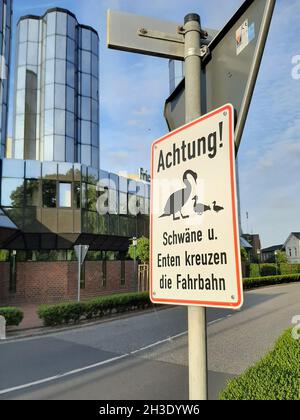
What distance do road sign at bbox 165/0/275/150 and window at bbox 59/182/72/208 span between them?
81.0ft

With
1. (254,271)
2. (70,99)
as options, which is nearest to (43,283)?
(70,99)

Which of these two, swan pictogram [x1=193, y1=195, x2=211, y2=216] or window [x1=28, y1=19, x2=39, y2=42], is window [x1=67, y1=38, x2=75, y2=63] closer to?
window [x1=28, y1=19, x2=39, y2=42]

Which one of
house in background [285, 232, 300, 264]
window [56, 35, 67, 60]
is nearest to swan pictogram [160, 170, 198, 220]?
window [56, 35, 67, 60]

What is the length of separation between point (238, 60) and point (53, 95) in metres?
37.5

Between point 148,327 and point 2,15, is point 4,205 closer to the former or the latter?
point 148,327

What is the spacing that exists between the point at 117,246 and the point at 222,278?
2914 centimetres

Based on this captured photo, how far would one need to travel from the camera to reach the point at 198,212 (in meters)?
1.61

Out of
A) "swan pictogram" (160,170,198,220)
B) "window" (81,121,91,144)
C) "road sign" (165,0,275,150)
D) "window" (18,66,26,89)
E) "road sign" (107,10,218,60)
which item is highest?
"window" (18,66,26,89)

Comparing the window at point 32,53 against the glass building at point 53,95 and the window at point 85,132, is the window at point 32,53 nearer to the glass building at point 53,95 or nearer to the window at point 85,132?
the glass building at point 53,95

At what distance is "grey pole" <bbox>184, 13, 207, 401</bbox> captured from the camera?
167cm

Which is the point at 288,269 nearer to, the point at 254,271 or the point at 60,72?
the point at 254,271

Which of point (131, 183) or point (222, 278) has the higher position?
point (131, 183)

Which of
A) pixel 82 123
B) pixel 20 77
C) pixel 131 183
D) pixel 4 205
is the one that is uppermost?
pixel 20 77

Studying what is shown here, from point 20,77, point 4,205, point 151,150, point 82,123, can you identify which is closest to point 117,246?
point 4,205
